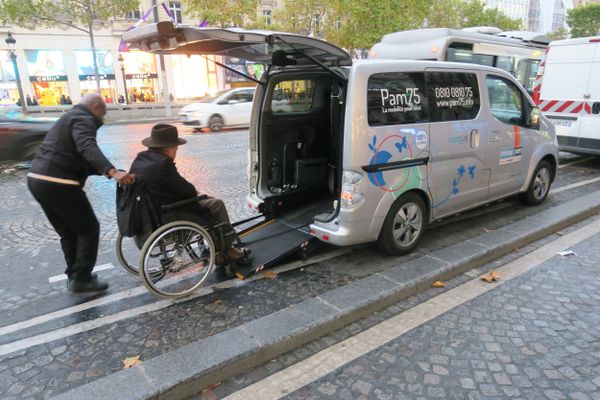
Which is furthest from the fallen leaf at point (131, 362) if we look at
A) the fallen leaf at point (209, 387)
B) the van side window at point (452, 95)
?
the van side window at point (452, 95)

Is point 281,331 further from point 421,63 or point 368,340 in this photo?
point 421,63

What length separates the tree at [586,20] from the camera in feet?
177

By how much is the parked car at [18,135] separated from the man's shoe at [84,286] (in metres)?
6.57

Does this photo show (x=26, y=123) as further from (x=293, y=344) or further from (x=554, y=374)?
(x=554, y=374)

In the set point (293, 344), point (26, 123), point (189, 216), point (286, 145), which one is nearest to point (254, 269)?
point (189, 216)

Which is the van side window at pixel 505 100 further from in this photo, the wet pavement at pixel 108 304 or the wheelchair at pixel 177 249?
the wheelchair at pixel 177 249

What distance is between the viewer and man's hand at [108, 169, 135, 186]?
340cm

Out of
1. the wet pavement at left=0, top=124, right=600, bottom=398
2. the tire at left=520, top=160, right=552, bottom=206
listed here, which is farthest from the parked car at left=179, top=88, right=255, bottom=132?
the tire at left=520, top=160, right=552, bottom=206

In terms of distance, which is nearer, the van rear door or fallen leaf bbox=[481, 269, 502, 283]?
fallen leaf bbox=[481, 269, 502, 283]

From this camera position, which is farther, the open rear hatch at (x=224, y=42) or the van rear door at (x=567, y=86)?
the van rear door at (x=567, y=86)

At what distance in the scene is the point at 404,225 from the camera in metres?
4.43

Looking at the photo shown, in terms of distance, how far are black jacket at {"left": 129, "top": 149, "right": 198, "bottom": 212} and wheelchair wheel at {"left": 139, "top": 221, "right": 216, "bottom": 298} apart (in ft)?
0.87

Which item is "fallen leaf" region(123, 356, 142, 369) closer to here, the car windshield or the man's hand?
the man's hand

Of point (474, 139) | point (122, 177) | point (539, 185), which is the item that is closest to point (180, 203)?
point (122, 177)
